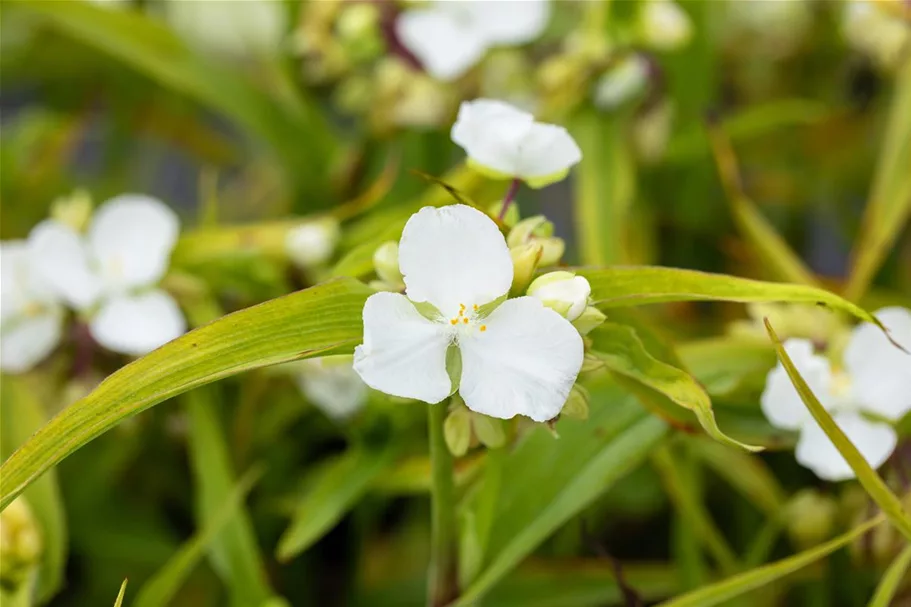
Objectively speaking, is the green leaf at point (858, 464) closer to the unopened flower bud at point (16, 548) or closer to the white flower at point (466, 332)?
the white flower at point (466, 332)

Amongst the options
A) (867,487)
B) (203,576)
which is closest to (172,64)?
(203,576)

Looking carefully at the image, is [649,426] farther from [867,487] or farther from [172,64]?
[172,64]

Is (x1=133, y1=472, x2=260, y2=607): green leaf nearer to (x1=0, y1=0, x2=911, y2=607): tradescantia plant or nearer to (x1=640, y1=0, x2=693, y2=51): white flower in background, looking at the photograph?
(x1=0, y1=0, x2=911, y2=607): tradescantia plant

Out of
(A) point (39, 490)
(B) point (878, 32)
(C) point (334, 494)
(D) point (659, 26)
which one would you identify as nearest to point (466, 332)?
(C) point (334, 494)

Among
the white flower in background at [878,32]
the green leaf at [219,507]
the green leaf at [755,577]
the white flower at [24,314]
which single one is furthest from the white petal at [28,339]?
the white flower in background at [878,32]

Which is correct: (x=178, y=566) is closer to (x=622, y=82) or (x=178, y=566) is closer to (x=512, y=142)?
(x=512, y=142)

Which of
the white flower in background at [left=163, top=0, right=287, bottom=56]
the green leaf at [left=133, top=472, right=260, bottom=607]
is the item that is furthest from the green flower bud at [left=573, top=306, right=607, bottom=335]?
the white flower in background at [left=163, top=0, right=287, bottom=56]
